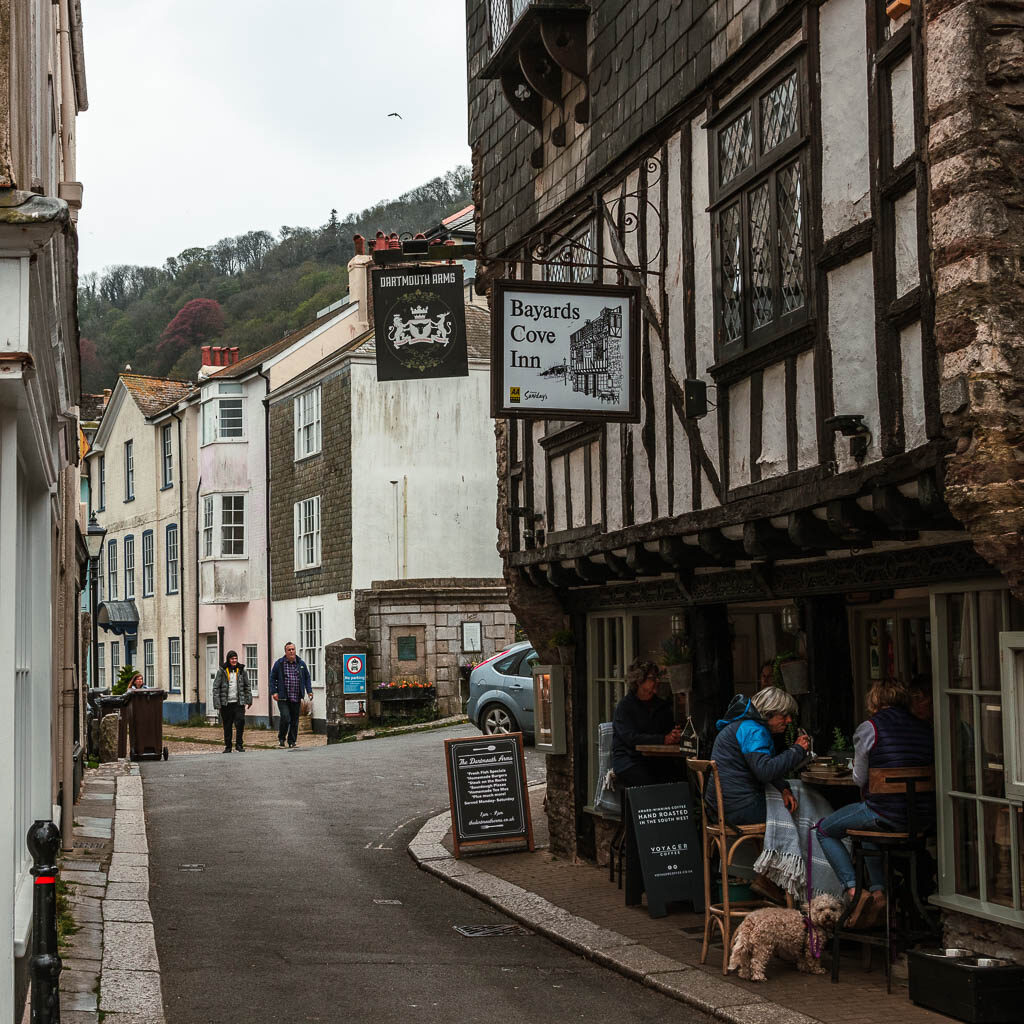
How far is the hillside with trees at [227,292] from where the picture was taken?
77.6 metres

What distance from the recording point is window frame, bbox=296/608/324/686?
30578mm

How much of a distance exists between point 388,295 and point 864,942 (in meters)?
7.27

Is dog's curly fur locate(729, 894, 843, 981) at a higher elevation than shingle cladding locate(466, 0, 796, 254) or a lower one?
lower

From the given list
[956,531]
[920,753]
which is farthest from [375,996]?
[956,531]

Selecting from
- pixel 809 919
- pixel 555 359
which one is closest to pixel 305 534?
pixel 555 359

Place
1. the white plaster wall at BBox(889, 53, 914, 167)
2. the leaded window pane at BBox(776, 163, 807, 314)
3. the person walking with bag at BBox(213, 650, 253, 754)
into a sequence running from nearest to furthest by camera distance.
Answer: the white plaster wall at BBox(889, 53, 914, 167), the leaded window pane at BBox(776, 163, 807, 314), the person walking with bag at BBox(213, 650, 253, 754)

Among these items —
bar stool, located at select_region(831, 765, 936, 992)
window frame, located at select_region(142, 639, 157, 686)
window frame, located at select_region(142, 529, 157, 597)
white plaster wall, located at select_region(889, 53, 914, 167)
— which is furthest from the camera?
window frame, located at select_region(142, 639, 157, 686)

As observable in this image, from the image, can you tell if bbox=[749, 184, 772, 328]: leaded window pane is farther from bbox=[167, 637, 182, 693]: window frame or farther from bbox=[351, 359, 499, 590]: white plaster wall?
bbox=[167, 637, 182, 693]: window frame

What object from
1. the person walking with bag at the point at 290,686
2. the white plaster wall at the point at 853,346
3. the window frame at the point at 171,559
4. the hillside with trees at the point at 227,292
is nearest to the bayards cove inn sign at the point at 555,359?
the white plaster wall at the point at 853,346

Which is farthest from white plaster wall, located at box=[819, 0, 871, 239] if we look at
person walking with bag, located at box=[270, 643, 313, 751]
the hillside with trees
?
the hillside with trees

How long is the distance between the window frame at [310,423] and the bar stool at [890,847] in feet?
77.3

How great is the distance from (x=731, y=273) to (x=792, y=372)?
1.19 m

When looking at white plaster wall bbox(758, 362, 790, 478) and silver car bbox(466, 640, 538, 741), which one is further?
silver car bbox(466, 640, 538, 741)

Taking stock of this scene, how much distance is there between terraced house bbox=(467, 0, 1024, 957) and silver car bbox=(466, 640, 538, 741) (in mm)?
7472
